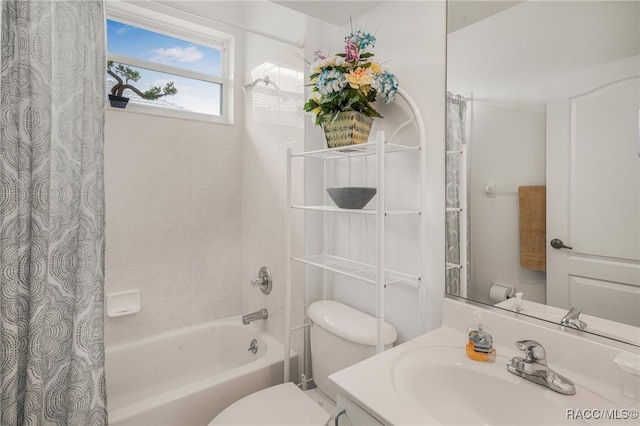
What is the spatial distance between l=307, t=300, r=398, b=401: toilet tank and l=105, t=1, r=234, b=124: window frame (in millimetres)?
1438

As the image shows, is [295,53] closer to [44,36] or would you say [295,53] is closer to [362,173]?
[362,173]

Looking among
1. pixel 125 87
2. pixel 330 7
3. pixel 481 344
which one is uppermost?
pixel 330 7

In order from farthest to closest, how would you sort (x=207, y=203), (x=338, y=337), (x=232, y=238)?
1. (x=232, y=238)
2. (x=207, y=203)
3. (x=338, y=337)

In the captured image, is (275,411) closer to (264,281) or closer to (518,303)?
(264,281)

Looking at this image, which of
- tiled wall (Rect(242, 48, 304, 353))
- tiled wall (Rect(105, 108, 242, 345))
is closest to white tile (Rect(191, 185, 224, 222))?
tiled wall (Rect(105, 108, 242, 345))

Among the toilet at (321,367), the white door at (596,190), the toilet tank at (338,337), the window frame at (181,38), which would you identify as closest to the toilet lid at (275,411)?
the toilet at (321,367)

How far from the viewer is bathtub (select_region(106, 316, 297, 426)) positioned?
1.37 metres

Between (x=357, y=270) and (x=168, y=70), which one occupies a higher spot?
(x=168, y=70)

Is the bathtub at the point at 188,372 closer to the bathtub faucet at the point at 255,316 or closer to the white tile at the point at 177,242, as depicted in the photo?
the bathtub faucet at the point at 255,316

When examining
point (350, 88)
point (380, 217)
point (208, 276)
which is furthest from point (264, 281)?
point (350, 88)

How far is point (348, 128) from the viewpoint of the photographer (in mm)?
1241

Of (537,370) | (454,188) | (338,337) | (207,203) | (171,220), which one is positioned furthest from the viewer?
(207,203)

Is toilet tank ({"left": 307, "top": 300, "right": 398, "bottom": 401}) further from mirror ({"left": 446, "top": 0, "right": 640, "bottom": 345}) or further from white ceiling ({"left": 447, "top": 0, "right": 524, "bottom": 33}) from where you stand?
white ceiling ({"left": 447, "top": 0, "right": 524, "bottom": 33})

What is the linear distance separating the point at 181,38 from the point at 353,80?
1.58m
